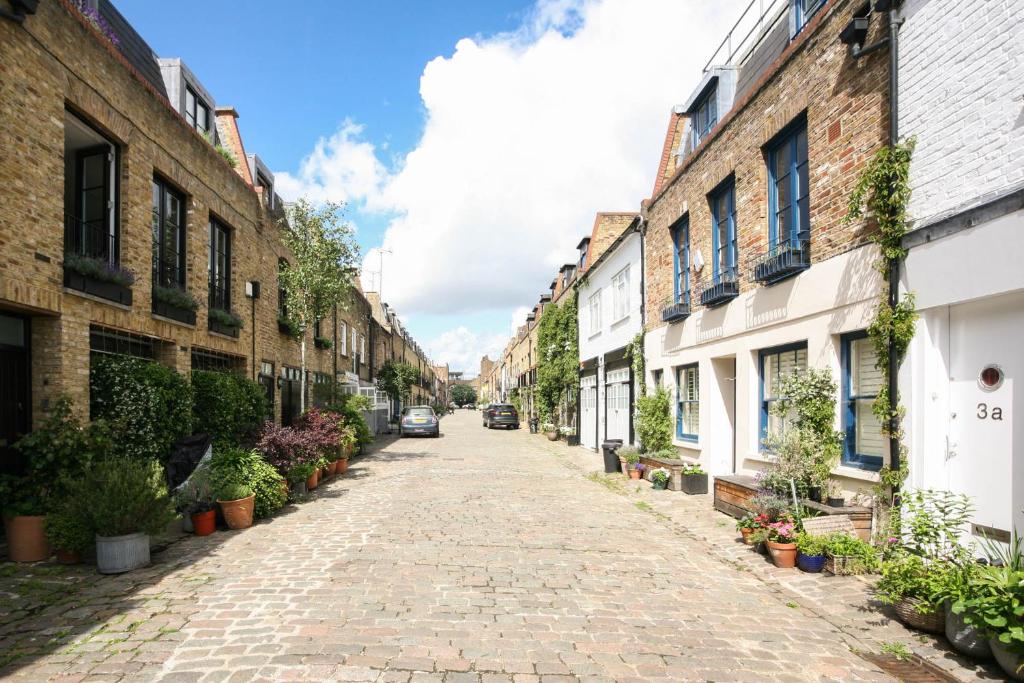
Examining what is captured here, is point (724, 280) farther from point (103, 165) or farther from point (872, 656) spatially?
point (103, 165)

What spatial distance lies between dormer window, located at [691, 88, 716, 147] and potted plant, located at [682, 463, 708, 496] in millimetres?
6763

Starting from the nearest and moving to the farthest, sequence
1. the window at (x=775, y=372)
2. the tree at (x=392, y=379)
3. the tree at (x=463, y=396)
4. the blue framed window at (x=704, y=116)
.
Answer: the window at (x=775, y=372), the blue framed window at (x=704, y=116), the tree at (x=392, y=379), the tree at (x=463, y=396)

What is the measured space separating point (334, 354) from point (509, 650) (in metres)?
19.3

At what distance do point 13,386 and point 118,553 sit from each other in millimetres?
2657

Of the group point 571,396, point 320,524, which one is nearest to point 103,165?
point 320,524

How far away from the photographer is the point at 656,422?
14.0 metres

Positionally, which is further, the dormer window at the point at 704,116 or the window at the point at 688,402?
the window at the point at 688,402

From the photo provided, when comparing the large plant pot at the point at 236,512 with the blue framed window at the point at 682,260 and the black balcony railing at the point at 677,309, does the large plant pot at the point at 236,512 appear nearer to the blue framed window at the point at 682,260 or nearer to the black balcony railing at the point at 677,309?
the black balcony railing at the point at 677,309

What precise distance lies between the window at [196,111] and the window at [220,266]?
7.52 ft

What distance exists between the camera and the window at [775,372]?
8969mm

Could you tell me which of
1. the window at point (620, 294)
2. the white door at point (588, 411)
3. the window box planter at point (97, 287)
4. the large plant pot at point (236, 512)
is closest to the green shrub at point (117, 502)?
the large plant pot at point (236, 512)

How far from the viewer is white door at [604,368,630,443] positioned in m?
17.9

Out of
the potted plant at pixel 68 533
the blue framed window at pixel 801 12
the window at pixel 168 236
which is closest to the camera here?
the potted plant at pixel 68 533

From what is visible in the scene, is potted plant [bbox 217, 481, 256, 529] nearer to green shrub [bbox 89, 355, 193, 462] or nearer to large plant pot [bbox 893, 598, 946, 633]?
green shrub [bbox 89, 355, 193, 462]
